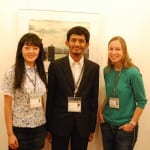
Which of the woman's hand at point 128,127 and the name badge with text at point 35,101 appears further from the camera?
the woman's hand at point 128,127

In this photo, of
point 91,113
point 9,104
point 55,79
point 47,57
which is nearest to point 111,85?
point 91,113

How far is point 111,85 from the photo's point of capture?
7.89ft

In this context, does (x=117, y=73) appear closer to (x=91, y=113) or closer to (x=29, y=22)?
(x=91, y=113)

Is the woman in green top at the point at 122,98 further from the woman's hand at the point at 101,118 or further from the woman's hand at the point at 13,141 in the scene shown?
the woman's hand at the point at 13,141

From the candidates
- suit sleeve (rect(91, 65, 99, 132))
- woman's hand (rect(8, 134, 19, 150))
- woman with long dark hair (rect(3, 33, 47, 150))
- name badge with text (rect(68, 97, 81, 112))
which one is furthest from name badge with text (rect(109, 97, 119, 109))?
woman's hand (rect(8, 134, 19, 150))

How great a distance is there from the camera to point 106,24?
8.87 feet

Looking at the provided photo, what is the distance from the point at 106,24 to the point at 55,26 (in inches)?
20.1

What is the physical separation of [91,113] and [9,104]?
761 millimetres

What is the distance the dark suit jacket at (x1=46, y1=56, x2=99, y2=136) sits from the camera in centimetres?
231

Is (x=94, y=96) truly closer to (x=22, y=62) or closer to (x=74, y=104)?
(x=74, y=104)

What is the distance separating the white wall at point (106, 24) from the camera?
100 inches

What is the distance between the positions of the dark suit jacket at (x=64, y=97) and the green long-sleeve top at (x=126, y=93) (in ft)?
0.66

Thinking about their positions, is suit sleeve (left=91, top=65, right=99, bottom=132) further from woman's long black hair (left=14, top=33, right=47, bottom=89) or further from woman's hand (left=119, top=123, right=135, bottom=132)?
woman's long black hair (left=14, top=33, right=47, bottom=89)

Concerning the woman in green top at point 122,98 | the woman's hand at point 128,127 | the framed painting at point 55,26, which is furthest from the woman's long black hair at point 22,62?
the woman's hand at point 128,127
